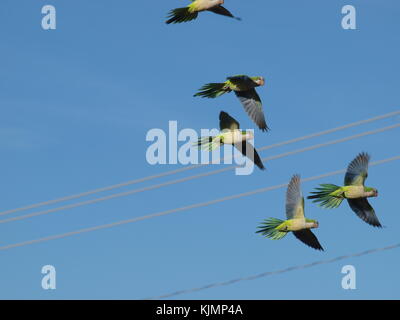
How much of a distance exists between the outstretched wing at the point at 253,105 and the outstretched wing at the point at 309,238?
1876mm

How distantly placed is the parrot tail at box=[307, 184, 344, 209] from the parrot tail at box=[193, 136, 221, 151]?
69.6 inches

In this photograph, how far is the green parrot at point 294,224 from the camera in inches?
426

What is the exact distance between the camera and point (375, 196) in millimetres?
11219

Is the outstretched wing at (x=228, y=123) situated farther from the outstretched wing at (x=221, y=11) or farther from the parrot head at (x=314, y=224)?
the parrot head at (x=314, y=224)

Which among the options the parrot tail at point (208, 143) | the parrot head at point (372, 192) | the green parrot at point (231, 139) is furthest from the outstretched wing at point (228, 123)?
the parrot head at point (372, 192)

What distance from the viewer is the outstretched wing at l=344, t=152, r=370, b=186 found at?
11.3 meters

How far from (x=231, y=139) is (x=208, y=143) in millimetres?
445

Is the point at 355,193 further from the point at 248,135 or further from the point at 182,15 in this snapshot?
the point at 182,15

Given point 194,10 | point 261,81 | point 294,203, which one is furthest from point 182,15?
point 294,203

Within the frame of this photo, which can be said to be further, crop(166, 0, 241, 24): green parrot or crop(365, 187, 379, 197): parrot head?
crop(365, 187, 379, 197): parrot head

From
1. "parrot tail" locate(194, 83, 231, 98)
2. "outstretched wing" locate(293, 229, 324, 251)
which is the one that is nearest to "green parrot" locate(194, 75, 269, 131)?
"parrot tail" locate(194, 83, 231, 98)

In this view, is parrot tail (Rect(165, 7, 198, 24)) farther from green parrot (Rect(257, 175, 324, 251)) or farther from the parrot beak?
green parrot (Rect(257, 175, 324, 251))
